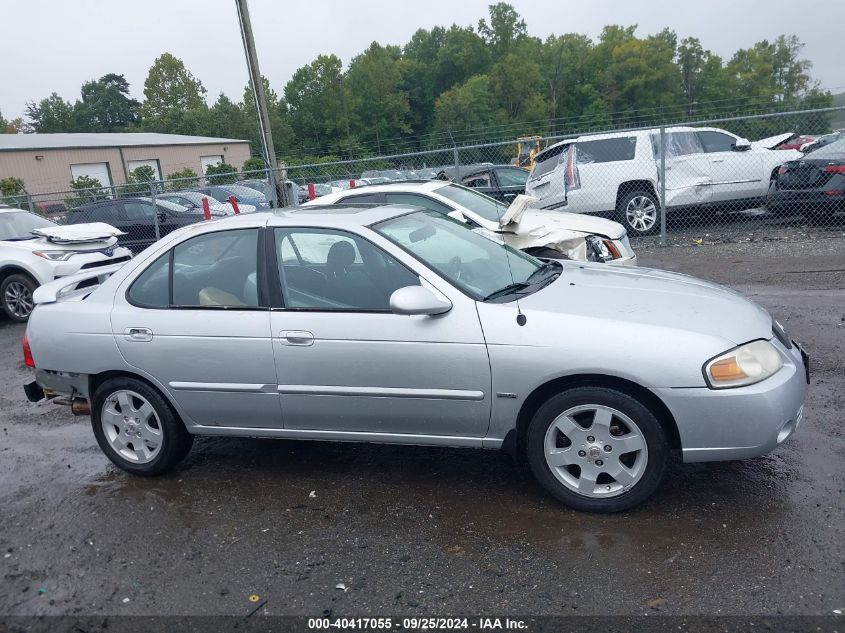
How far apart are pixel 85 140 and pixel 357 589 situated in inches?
1856

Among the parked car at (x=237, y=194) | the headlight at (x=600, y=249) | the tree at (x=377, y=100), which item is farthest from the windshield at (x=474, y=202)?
the tree at (x=377, y=100)

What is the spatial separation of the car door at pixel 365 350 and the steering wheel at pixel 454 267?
24cm

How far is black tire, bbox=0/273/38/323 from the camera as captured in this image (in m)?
10.0

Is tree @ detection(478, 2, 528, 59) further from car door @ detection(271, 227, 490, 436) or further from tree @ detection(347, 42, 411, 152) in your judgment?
car door @ detection(271, 227, 490, 436)

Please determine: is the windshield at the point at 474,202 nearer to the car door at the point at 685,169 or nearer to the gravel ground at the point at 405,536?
the car door at the point at 685,169

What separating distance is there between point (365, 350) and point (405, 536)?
0.98m

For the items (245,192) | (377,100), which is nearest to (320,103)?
(377,100)

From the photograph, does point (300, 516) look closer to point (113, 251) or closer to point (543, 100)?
point (113, 251)

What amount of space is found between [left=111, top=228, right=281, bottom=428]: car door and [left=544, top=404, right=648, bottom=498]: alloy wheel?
1611 mm

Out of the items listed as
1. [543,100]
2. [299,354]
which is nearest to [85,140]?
[543,100]

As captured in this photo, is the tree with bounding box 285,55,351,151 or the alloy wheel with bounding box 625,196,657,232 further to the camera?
the tree with bounding box 285,55,351,151

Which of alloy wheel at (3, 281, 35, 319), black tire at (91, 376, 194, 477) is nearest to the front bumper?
black tire at (91, 376, 194, 477)

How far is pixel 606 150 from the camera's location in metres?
12.3

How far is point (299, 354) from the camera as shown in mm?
4035
